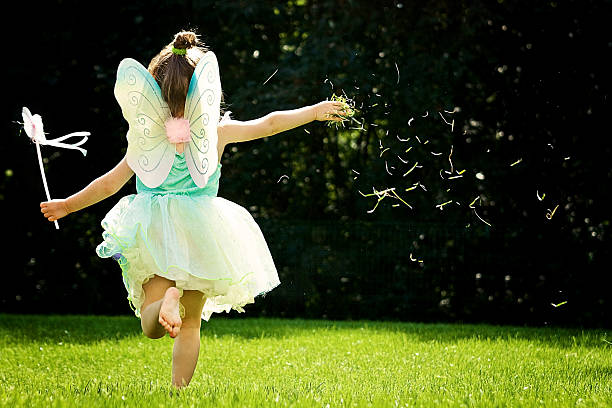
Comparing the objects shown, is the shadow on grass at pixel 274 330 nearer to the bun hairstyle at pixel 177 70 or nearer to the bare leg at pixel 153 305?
the bare leg at pixel 153 305

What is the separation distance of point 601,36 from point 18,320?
672 cm

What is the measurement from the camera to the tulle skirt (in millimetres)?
3719

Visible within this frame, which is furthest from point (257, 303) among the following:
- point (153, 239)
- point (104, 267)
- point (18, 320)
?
point (153, 239)

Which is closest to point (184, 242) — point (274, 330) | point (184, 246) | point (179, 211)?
point (184, 246)

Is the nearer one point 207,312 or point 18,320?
point 207,312

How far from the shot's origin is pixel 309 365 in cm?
530

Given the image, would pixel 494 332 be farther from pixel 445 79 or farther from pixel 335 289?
pixel 445 79

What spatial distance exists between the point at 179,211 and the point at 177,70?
681 millimetres

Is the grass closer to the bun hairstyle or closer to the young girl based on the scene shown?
the young girl

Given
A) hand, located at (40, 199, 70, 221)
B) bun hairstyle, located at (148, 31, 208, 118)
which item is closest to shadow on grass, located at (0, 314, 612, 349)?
hand, located at (40, 199, 70, 221)

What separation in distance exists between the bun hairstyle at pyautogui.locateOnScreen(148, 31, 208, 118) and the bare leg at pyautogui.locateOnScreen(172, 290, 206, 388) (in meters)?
0.89

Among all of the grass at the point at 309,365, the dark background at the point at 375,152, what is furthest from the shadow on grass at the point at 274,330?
the dark background at the point at 375,152

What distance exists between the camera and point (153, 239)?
12.3 feet

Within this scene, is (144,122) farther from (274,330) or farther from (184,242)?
(274,330)
